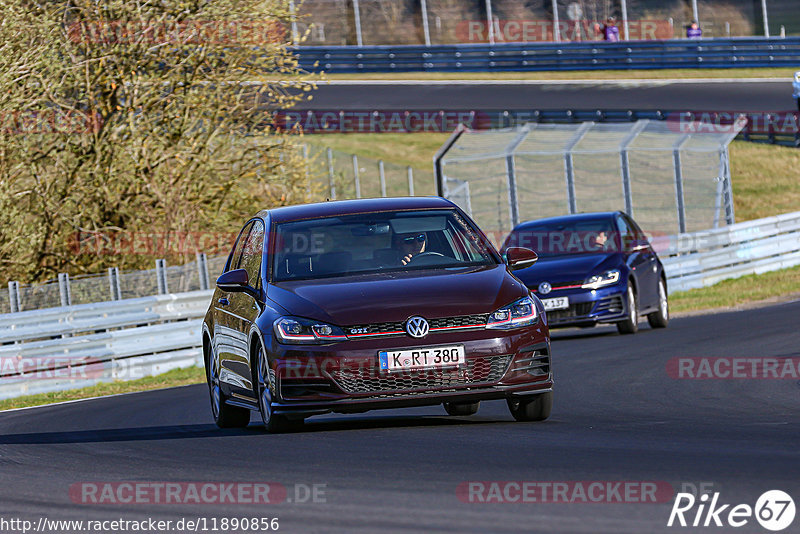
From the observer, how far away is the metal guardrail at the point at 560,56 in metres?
45.6

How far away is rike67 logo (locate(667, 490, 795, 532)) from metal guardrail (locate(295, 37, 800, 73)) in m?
39.1

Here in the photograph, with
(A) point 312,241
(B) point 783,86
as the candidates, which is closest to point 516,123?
(B) point 783,86

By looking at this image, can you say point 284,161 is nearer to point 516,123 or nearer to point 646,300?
point 646,300

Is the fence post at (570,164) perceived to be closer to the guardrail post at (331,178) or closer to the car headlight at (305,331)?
the guardrail post at (331,178)

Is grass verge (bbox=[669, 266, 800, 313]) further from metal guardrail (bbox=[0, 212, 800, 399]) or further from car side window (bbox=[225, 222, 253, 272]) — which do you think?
car side window (bbox=[225, 222, 253, 272])

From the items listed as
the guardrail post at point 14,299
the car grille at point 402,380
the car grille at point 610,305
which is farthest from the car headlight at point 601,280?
the car grille at point 402,380

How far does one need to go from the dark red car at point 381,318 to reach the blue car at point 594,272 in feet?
26.0

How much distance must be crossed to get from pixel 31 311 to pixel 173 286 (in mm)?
2717

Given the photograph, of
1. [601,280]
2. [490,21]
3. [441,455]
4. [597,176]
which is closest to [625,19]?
[490,21]

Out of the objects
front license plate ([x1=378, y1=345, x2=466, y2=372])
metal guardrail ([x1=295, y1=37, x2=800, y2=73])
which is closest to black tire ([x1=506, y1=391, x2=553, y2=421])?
front license plate ([x1=378, y1=345, x2=466, y2=372])

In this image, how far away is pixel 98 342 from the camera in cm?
1747

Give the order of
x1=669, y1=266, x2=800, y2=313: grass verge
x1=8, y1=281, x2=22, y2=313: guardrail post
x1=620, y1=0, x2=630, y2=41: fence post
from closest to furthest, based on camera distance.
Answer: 1. x1=8, y1=281, x2=22, y2=313: guardrail post
2. x1=669, y1=266, x2=800, y2=313: grass verge
3. x1=620, y1=0, x2=630, y2=41: fence post

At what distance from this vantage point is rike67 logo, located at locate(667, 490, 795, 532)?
5.72 m

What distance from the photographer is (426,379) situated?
884 cm
